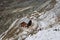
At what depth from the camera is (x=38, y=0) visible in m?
12.2

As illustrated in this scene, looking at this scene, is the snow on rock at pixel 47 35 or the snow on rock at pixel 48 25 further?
the snow on rock at pixel 48 25

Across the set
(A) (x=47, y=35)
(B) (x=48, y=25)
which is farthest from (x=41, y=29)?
(A) (x=47, y=35)

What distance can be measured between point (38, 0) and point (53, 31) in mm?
6983

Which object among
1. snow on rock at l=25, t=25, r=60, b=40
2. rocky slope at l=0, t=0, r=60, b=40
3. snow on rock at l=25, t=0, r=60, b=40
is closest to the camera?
snow on rock at l=25, t=25, r=60, b=40

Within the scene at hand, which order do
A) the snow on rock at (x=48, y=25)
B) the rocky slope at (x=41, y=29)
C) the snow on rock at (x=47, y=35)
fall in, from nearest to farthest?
the snow on rock at (x=47, y=35) → the snow on rock at (x=48, y=25) → the rocky slope at (x=41, y=29)

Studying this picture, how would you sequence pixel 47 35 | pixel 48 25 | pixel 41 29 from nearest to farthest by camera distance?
pixel 47 35 → pixel 41 29 → pixel 48 25

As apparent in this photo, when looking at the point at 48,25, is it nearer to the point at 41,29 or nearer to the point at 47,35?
the point at 41,29

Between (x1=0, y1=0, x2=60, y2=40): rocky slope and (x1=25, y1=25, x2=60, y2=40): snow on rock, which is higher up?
(x1=0, y1=0, x2=60, y2=40): rocky slope

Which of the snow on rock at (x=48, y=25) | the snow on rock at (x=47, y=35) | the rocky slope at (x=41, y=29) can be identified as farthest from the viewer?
the rocky slope at (x=41, y=29)

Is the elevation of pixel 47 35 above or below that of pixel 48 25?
below

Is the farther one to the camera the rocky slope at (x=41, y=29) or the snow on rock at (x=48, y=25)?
the rocky slope at (x=41, y=29)

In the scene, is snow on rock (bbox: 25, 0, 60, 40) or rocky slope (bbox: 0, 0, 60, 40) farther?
rocky slope (bbox: 0, 0, 60, 40)

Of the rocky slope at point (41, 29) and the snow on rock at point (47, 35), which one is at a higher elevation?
the rocky slope at point (41, 29)

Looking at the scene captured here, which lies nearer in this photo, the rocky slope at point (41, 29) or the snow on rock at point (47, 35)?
the snow on rock at point (47, 35)
